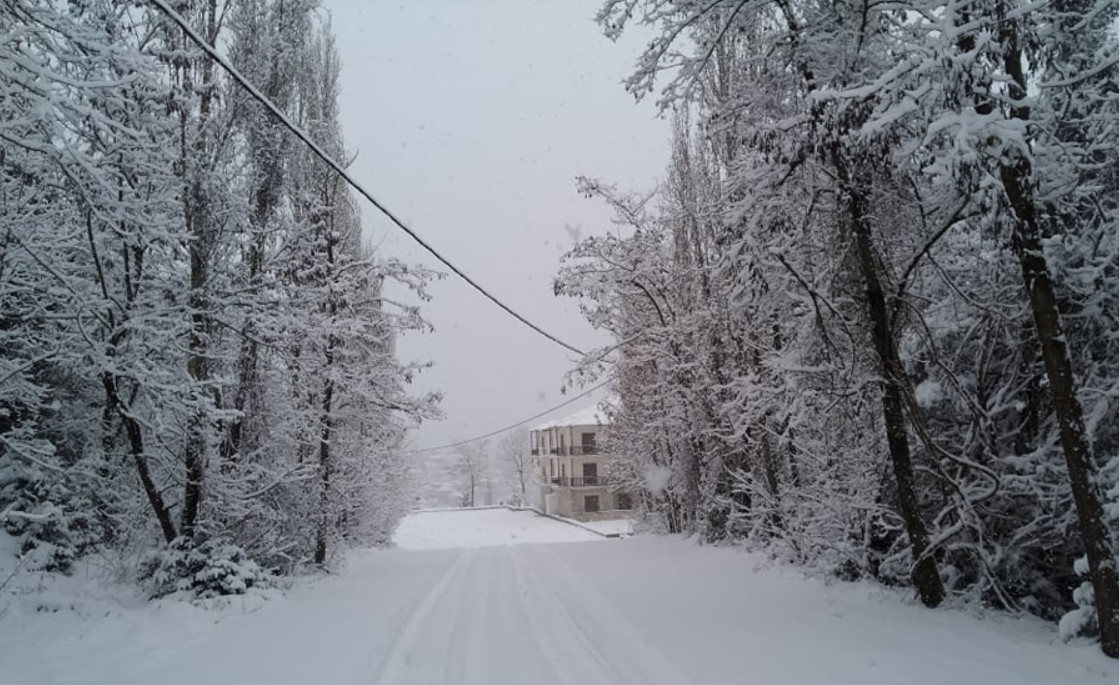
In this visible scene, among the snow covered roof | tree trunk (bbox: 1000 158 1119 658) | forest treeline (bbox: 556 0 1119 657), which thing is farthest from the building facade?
tree trunk (bbox: 1000 158 1119 658)

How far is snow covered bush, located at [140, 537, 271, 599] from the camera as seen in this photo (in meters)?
9.60

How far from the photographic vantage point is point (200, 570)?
988 centimetres

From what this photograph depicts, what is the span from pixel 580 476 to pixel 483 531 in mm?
19680

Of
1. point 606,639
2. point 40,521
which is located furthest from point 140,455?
point 606,639

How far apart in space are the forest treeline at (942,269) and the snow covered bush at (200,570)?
8.49 metres

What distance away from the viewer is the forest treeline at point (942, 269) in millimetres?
5367

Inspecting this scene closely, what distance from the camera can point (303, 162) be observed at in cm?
1437

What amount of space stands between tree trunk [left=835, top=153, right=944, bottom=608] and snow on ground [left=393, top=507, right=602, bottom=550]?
51.9ft

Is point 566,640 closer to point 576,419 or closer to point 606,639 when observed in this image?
point 606,639

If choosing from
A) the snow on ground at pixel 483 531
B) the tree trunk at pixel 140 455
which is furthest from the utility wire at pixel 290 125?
the snow on ground at pixel 483 531

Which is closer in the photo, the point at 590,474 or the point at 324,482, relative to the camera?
the point at 324,482

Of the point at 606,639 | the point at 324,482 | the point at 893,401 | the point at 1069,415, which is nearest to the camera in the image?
the point at 1069,415

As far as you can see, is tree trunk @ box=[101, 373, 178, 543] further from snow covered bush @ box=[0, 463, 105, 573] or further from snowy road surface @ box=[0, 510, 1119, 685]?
snowy road surface @ box=[0, 510, 1119, 685]

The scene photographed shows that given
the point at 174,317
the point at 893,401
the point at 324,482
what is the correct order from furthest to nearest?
the point at 324,482, the point at 174,317, the point at 893,401
